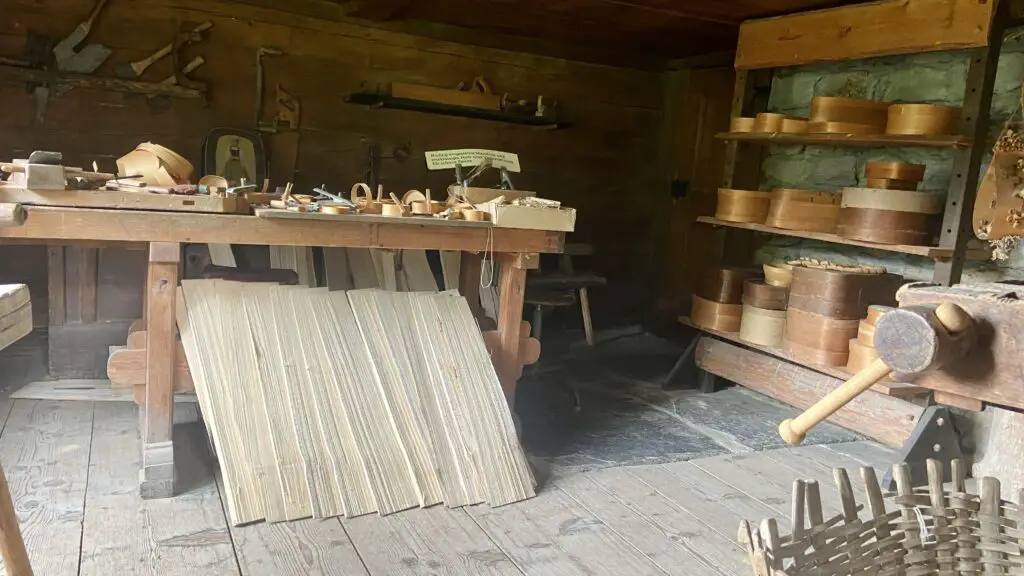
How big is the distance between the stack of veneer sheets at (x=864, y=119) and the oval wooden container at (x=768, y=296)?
0.69 metres

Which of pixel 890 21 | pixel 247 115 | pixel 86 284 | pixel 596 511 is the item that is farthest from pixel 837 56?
pixel 86 284

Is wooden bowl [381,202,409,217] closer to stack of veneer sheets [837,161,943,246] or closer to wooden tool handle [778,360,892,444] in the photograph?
wooden tool handle [778,360,892,444]

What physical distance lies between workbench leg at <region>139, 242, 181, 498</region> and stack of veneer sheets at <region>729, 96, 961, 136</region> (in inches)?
101

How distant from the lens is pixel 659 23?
3688 mm

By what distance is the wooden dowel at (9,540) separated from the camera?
1.19 meters

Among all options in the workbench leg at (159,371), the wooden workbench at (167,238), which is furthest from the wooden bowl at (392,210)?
the workbench leg at (159,371)

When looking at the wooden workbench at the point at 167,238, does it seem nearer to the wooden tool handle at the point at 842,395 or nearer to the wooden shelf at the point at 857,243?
the wooden shelf at the point at 857,243

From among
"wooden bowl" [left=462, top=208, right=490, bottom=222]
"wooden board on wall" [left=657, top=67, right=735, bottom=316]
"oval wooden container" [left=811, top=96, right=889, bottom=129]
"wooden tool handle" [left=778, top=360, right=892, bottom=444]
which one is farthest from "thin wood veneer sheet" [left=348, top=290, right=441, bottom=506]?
"wooden board on wall" [left=657, top=67, right=735, bottom=316]

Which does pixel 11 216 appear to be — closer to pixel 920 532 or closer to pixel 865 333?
pixel 920 532

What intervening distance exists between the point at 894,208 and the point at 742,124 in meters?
0.86

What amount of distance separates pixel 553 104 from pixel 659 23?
32.6 inches

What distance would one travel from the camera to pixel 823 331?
10.1 feet

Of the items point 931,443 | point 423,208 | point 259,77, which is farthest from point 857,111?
point 259,77

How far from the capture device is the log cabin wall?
329 cm
